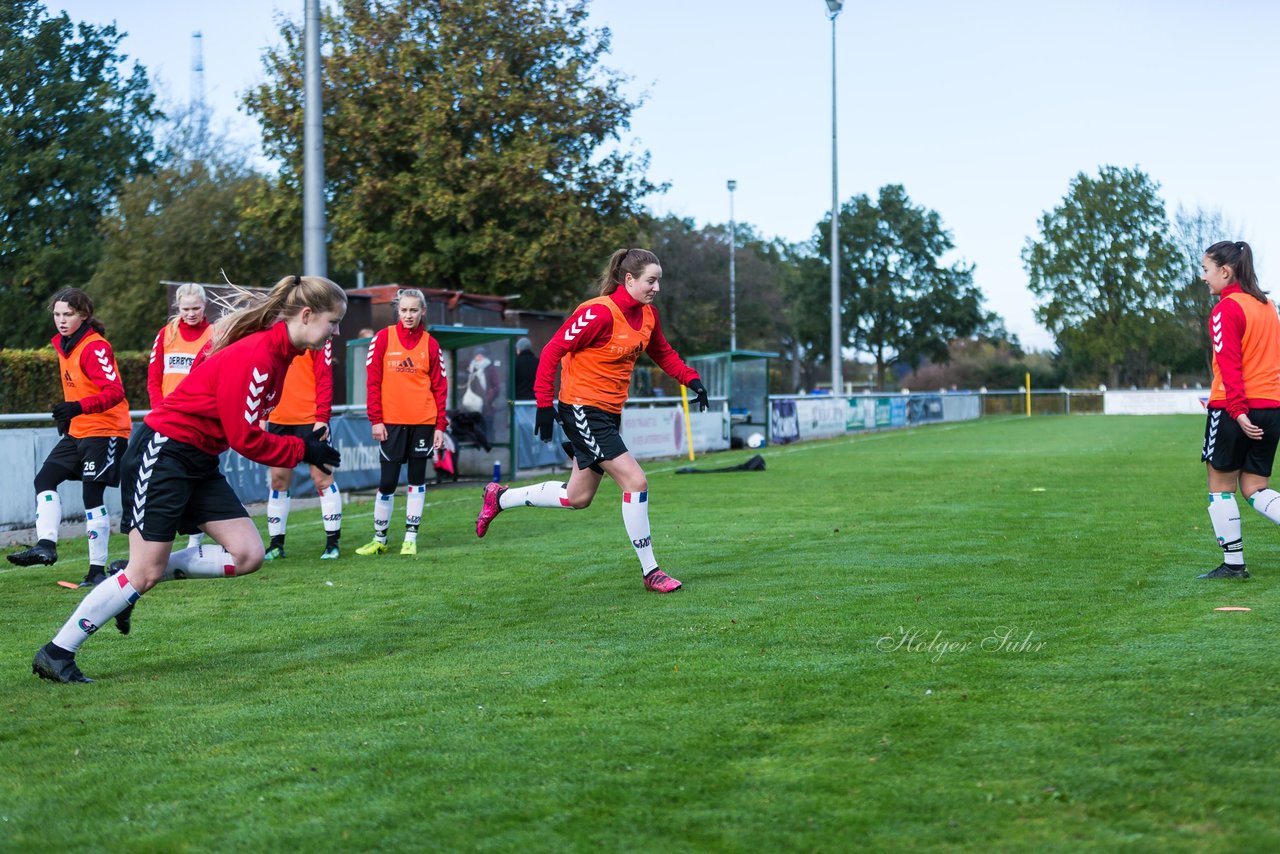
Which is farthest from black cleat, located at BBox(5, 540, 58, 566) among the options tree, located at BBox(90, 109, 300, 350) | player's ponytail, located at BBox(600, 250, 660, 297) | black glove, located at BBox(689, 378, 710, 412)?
tree, located at BBox(90, 109, 300, 350)

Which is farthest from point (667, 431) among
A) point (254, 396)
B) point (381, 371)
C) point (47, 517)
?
point (254, 396)

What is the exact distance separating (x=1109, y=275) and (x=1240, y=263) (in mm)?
74689

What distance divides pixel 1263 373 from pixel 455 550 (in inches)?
231

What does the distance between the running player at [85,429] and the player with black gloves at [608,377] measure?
2933 millimetres

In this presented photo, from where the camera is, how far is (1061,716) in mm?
4281

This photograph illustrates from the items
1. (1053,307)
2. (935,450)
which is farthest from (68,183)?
(1053,307)

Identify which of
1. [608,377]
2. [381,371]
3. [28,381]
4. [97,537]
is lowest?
[97,537]

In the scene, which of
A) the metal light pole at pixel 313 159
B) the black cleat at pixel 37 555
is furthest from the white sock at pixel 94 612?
the metal light pole at pixel 313 159

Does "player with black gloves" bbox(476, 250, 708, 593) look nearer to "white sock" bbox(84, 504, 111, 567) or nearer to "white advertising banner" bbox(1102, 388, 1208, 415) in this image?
"white sock" bbox(84, 504, 111, 567)

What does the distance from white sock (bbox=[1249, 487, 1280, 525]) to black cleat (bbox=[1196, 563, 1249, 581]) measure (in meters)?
0.36

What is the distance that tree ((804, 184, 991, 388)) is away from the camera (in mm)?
83938

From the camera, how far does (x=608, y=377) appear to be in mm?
7656

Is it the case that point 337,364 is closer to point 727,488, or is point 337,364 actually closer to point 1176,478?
point 727,488

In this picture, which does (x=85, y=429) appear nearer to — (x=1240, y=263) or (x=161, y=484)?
(x=161, y=484)
